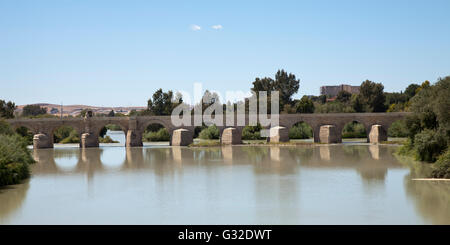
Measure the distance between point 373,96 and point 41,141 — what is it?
37631mm

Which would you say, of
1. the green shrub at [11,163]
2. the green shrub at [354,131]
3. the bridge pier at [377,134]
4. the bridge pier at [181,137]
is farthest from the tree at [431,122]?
the green shrub at [354,131]

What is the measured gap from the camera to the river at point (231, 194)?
12.0m

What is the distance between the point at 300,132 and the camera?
44.9m

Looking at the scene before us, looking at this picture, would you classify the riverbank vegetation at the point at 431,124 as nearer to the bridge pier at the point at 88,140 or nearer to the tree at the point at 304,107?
the bridge pier at the point at 88,140

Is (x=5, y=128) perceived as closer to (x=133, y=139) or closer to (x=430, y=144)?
(x=133, y=139)

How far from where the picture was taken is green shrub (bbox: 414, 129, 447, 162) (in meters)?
20.4

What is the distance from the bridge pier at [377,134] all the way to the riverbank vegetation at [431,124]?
12065 millimetres

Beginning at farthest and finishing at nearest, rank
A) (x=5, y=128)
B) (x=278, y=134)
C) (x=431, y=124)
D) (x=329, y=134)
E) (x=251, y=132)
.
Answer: (x=251, y=132) < (x=278, y=134) < (x=329, y=134) < (x=5, y=128) < (x=431, y=124)

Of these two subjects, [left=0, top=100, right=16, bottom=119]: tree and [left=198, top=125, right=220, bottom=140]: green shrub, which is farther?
[left=0, top=100, right=16, bottom=119]: tree

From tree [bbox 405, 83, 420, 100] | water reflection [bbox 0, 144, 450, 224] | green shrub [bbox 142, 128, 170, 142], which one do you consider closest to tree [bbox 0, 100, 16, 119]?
green shrub [bbox 142, 128, 170, 142]

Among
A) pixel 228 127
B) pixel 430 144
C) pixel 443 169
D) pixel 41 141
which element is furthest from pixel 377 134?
pixel 41 141

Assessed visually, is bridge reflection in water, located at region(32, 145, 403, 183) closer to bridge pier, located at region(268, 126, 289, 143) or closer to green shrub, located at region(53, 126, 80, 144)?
bridge pier, located at region(268, 126, 289, 143)

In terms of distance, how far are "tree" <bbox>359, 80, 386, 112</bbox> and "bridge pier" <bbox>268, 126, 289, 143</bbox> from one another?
73.0 feet
